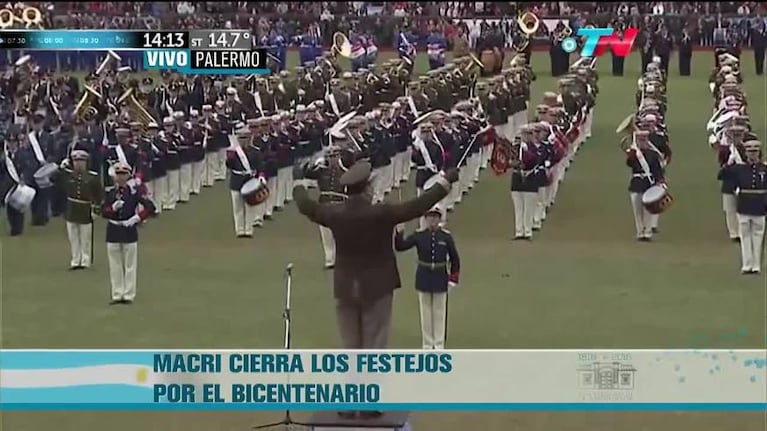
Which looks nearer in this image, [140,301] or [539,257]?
[140,301]

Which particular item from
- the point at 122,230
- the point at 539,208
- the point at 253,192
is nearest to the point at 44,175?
the point at 253,192

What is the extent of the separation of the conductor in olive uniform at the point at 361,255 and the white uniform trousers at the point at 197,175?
10105 millimetres

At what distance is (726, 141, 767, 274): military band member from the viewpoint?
45.4 feet

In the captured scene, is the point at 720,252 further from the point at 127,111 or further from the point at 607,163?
the point at 127,111

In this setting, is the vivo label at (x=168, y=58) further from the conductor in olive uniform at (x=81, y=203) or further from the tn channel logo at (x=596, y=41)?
the conductor in olive uniform at (x=81, y=203)

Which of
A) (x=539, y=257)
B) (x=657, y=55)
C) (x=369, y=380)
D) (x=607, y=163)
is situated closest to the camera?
(x=369, y=380)

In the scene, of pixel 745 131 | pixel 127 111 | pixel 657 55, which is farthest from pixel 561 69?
pixel 127 111

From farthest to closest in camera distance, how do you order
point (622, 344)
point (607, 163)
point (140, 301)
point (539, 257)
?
point (607, 163), point (539, 257), point (140, 301), point (622, 344)

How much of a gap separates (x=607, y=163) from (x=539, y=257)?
5739 mm

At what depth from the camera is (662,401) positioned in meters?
8.55

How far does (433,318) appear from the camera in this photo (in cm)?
1118

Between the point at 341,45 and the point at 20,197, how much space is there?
11.8 feet

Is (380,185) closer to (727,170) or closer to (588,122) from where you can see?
(727,170)
